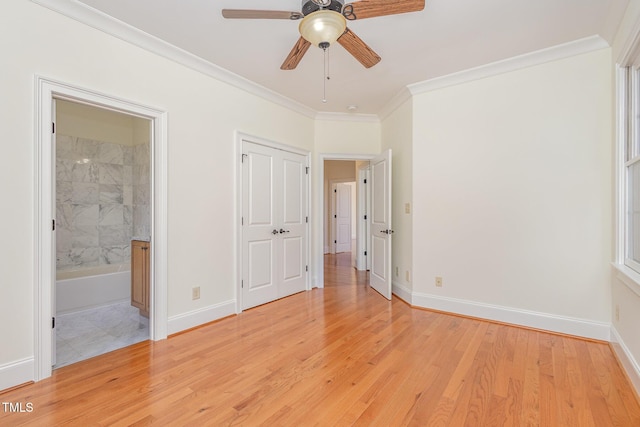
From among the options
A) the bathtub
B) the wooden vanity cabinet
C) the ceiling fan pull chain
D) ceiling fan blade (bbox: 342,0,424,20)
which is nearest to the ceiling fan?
ceiling fan blade (bbox: 342,0,424,20)

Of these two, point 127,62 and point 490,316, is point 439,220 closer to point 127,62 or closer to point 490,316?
point 490,316

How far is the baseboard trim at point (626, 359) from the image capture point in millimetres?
1988

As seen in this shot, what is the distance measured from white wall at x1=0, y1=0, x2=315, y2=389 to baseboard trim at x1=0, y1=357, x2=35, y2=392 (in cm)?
2

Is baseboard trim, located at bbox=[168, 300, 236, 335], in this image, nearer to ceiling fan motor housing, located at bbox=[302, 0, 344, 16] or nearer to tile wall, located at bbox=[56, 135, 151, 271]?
tile wall, located at bbox=[56, 135, 151, 271]

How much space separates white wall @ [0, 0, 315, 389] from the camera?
6.61 feet

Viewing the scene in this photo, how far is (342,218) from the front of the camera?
882cm

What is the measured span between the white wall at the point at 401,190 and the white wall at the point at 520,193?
124mm

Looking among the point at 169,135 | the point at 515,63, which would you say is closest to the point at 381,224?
the point at 515,63

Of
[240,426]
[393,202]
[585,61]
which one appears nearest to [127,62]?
[240,426]

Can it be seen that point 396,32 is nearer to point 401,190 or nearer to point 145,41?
point 401,190

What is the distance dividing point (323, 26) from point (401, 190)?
107 inches

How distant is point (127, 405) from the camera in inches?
72.6

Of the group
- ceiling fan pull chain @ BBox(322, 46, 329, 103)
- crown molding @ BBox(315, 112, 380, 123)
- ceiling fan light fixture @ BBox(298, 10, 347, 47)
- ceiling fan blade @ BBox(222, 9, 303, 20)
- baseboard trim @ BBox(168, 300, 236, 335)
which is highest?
ceiling fan pull chain @ BBox(322, 46, 329, 103)

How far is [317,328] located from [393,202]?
2.13 metres
